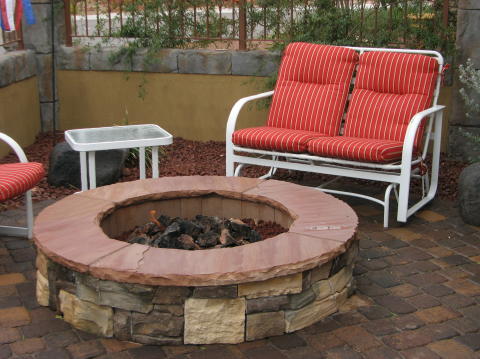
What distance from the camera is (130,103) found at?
6.89 metres

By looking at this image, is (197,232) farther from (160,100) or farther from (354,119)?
(160,100)

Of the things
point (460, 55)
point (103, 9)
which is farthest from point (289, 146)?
point (103, 9)

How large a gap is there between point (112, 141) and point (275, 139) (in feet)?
3.59

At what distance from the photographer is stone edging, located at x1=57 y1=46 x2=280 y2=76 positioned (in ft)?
21.1

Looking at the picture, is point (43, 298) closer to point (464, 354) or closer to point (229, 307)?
point (229, 307)

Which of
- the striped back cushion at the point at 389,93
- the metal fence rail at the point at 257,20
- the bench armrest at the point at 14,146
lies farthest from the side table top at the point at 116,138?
the metal fence rail at the point at 257,20

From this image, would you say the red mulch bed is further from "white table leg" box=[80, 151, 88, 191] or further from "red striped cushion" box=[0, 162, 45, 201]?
"red striped cushion" box=[0, 162, 45, 201]

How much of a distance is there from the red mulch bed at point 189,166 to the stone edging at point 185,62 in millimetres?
673

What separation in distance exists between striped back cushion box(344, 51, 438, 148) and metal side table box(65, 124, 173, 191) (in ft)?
4.53

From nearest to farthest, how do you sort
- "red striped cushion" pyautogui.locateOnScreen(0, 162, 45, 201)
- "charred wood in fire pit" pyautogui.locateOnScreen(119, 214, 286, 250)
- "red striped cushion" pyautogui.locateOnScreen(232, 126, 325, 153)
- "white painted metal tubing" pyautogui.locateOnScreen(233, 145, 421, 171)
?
"charred wood in fire pit" pyautogui.locateOnScreen(119, 214, 286, 250), "red striped cushion" pyautogui.locateOnScreen(0, 162, 45, 201), "white painted metal tubing" pyautogui.locateOnScreen(233, 145, 421, 171), "red striped cushion" pyautogui.locateOnScreen(232, 126, 325, 153)

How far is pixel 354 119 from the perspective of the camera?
522 centimetres

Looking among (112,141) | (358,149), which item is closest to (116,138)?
(112,141)

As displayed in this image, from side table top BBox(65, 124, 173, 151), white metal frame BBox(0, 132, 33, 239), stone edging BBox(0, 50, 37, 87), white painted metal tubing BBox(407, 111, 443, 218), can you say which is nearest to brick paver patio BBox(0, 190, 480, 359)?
white metal frame BBox(0, 132, 33, 239)

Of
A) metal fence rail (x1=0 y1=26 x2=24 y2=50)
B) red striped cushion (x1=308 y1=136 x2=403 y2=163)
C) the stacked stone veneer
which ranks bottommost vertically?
the stacked stone veneer
